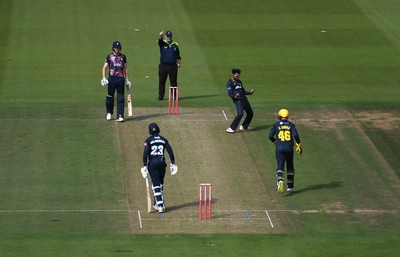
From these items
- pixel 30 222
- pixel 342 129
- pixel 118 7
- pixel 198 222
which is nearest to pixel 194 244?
pixel 198 222

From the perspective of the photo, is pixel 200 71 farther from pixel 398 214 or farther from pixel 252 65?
pixel 398 214

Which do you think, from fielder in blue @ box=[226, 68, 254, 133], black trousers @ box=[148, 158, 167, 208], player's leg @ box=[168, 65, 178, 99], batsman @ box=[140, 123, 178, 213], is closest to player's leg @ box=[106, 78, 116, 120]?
player's leg @ box=[168, 65, 178, 99]

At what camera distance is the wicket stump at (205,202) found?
1157 inches

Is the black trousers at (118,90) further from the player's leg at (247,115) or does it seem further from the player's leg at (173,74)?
the player's leg at (247,115)

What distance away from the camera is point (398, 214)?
30.7 meters

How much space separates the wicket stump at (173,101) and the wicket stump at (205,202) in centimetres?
733

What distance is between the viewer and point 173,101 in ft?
126

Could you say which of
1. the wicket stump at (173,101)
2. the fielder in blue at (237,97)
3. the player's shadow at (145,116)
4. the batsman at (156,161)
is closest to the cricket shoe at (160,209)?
the batsman at (156,161)

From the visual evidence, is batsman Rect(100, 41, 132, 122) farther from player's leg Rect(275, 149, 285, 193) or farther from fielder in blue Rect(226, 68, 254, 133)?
player's leg Rect(275, 149, 285, 193)

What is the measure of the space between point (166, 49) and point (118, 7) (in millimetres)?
13488

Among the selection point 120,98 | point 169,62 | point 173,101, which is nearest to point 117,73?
point 120,98

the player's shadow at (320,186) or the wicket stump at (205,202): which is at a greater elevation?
the player's shadow at (320,186)

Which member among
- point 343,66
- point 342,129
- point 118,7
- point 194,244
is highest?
point 118,7

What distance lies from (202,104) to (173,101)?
6.84 feet
